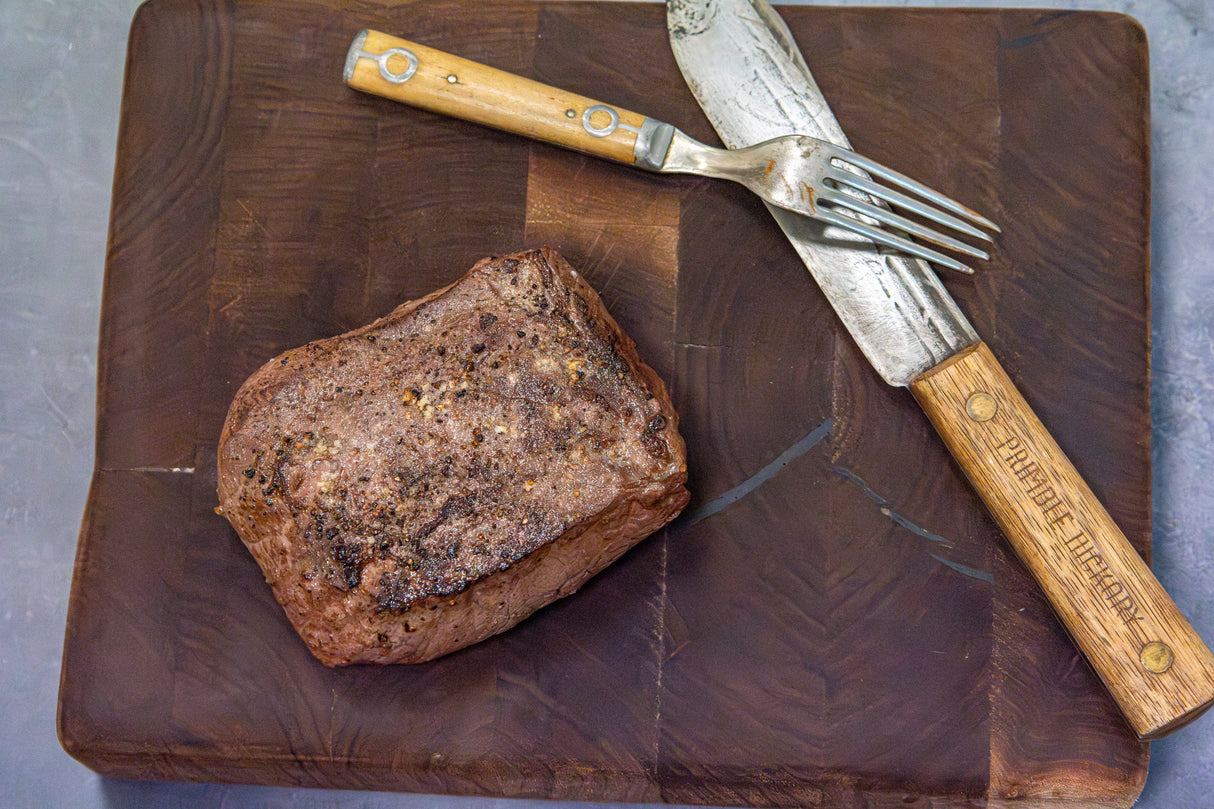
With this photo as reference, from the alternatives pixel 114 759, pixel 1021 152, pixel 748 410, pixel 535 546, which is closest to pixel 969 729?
pixel 748 410

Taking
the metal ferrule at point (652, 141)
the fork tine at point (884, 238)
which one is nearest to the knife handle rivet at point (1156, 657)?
the fork tine at point (884, 238)

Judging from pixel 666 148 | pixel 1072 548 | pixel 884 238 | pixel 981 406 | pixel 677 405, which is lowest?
pixel 1072 548

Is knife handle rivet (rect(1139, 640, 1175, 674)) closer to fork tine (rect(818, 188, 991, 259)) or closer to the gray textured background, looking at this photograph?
the gray textured background

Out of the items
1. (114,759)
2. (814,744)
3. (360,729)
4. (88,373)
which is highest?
(88,373)

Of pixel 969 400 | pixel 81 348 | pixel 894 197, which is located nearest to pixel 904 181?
pixel 894 197

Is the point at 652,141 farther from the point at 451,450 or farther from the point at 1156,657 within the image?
the point at 1156,657

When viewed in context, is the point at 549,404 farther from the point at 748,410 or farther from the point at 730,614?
the point at 730,614
